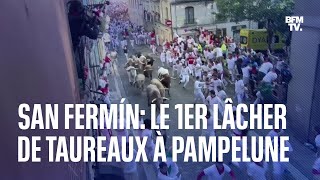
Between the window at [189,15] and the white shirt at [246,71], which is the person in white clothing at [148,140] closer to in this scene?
the white shirt at [246,71]

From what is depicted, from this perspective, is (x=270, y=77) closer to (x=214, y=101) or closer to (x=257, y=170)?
(x=214, y=101)

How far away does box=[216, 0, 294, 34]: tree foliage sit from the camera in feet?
73.7

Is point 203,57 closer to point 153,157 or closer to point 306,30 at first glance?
point 306,30

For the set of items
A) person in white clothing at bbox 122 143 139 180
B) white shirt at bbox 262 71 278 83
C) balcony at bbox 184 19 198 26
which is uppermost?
balcony at bbox 184 19 198 26

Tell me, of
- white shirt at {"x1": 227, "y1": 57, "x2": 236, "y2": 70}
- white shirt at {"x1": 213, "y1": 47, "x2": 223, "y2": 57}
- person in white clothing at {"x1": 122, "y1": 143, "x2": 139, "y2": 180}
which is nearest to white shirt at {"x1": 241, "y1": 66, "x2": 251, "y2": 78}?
white shirt at {"x1": 227, "y1": 57, "x2": 236, "y2": 70}

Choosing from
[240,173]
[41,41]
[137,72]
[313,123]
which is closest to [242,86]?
[313,123]

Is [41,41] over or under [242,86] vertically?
over

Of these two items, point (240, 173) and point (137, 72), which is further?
point (137, 72)

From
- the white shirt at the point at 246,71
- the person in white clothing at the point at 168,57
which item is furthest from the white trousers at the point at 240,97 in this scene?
the person in white clothing at the point at 168,57

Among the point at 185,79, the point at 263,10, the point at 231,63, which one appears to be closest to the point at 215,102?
the point at 231,63

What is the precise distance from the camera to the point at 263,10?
76.0ft

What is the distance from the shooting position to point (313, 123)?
34.6ft

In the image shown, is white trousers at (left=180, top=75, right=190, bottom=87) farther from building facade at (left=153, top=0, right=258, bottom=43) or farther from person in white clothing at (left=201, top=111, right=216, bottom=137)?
building facade at (left=153, top=0, right=258, bottom=43)

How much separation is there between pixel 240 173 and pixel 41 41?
666 cm
